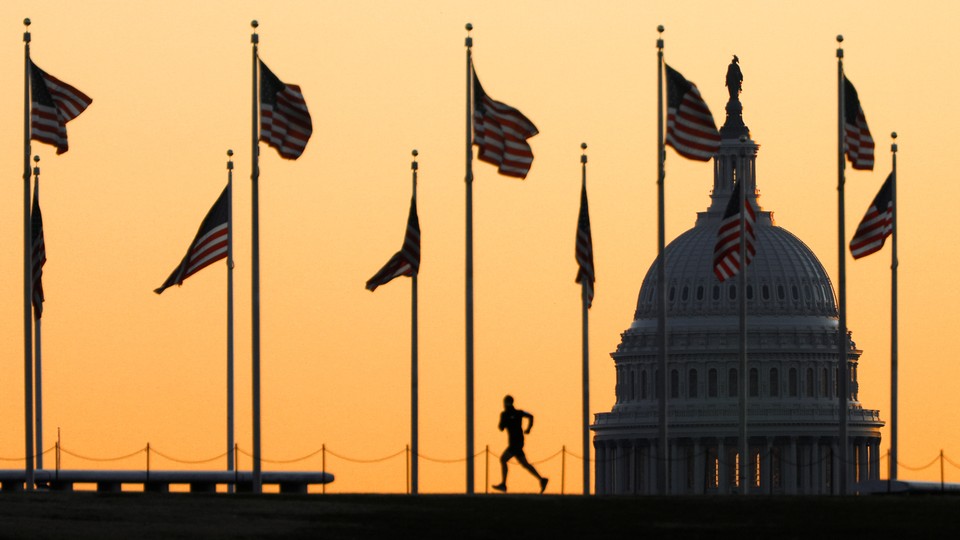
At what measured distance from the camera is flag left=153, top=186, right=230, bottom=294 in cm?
10181

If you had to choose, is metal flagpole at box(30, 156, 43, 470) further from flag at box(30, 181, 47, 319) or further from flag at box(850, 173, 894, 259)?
flag at box(850, 173, 894, 259)

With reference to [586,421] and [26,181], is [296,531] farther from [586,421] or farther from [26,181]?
[586,421]

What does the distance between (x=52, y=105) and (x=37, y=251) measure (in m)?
6.29

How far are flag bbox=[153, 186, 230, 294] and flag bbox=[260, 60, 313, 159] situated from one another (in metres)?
5.39

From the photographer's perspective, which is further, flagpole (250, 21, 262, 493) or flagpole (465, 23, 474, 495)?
flagpole (465, 23, 474, 495)

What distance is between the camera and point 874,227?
111312 mm

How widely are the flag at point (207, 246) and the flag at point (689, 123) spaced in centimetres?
1224

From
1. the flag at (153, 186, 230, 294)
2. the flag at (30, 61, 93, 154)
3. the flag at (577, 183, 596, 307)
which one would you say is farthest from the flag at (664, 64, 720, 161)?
the flag at (30, 61, 93, 154)

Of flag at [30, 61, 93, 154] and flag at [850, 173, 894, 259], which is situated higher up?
flag at [30, 61, 93, 154]

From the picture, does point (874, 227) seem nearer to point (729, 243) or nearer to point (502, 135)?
point (729, 243)

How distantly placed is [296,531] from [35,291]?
30166 mm

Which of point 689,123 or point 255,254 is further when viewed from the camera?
point 689,123

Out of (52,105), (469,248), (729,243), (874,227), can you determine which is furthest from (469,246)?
(874,227)

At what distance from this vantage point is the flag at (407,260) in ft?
347
